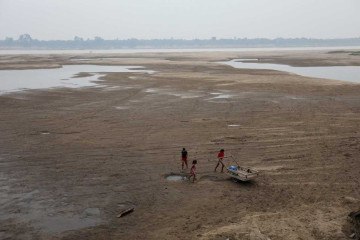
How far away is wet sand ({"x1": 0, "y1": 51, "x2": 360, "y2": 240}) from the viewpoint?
12844mm

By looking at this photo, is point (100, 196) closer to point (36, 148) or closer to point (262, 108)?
point (36, 148)

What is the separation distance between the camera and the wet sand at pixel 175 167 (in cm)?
1284

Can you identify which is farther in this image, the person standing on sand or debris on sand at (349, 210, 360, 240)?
the person standing on sand

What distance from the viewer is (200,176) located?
1744 centimetres

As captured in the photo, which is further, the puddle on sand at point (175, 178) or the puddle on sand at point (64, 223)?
the puddle on sand at point (175, 178)

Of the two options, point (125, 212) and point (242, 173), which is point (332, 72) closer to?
point (242, 173)

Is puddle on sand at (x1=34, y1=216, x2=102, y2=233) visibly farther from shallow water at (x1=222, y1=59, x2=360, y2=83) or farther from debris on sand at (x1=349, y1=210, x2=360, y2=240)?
shallow water at (x1=222, y1=59, x2=360, y2=83)

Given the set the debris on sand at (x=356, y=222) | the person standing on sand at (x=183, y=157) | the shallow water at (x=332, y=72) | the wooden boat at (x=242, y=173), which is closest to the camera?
the debris on sand at (x=356, y=222)

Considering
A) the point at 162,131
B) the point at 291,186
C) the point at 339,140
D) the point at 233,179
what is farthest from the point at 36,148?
the point at 339,140

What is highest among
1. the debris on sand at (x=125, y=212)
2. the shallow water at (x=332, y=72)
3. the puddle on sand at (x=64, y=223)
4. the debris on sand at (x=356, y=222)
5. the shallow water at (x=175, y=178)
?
the shallow water at (x=332, y=72)

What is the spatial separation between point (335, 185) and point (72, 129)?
16.7 meters

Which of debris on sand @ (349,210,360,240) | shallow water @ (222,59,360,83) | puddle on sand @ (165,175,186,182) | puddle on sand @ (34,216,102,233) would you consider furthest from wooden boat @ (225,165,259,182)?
shallow water @ (222,59,360,83)

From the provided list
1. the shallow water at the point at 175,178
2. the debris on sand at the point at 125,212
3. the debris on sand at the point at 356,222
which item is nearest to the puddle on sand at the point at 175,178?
the shallow water at the point at 175,178

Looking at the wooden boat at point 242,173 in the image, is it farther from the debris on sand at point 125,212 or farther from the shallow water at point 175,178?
the debris on sand at point 125,212
